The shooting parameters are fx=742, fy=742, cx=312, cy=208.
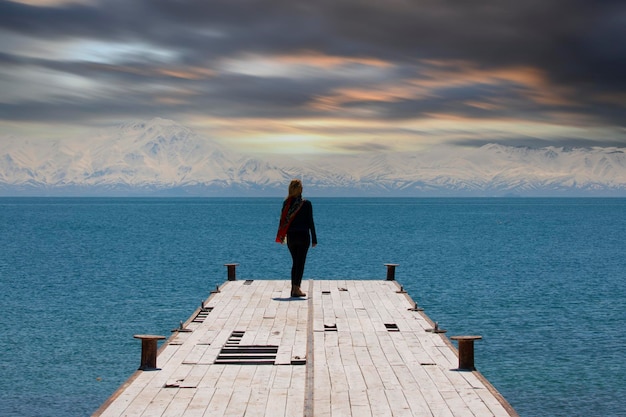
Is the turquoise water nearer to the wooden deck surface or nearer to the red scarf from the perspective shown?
the wooden deck surface

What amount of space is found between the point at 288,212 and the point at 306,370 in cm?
725

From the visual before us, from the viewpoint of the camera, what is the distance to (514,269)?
180ft

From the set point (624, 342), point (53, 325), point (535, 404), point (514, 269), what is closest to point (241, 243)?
point (514, 269)

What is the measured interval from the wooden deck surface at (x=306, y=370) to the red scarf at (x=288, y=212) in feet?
6.05

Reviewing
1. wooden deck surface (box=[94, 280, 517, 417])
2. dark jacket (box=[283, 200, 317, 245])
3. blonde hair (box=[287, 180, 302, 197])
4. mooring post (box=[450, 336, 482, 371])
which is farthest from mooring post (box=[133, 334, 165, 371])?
dark jacket (box=[283, 200, 317, 245])

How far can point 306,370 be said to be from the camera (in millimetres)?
11406

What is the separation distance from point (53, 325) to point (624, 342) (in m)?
21.4

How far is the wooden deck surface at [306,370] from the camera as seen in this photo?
31.5 feet

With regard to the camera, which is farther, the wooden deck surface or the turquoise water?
the turquoise water

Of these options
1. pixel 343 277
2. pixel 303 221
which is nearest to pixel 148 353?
pixel 303 221

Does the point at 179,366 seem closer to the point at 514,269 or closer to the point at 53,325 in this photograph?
the point at 53,325

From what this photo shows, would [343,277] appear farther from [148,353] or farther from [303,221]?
[148,353]

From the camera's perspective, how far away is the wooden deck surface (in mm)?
9609

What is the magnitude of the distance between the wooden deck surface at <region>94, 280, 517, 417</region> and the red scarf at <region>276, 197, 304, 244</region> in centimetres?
184
